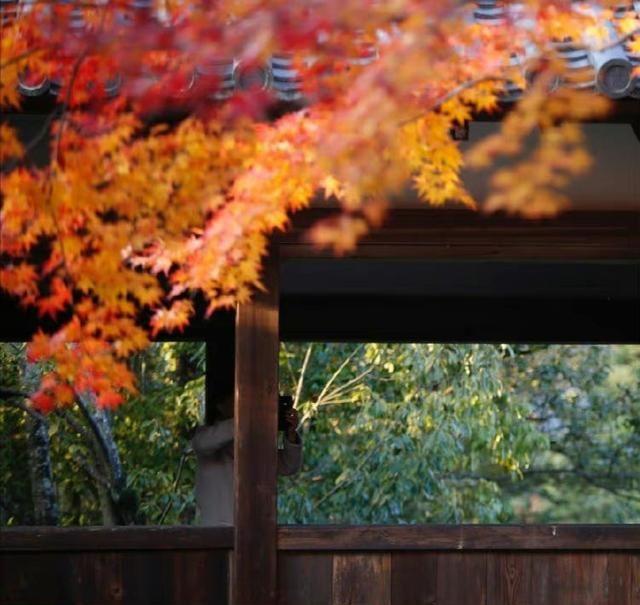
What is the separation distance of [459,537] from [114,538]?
138cm

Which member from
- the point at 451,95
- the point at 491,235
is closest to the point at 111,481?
the point at 491,235

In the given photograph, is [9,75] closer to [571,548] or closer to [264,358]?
[264,358]

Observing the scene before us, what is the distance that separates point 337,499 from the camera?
1161 centimetres

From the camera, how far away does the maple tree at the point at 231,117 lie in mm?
3809

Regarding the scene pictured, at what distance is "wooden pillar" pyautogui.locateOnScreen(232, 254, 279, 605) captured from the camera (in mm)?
5613

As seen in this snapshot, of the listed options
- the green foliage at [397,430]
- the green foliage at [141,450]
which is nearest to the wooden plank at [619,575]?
the green foliage at [397,430]

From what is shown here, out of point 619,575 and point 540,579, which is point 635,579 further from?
point 540,579

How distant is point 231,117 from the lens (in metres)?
4.40

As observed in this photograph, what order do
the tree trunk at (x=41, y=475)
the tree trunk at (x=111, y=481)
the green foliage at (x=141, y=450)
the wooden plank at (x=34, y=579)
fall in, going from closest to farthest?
the wooden plank at (x=34, y=579) → the tree trunk at (x=111, y=481) → the tree trunk at (x=41, y=475) → the green foliage at (x=141, y=450)

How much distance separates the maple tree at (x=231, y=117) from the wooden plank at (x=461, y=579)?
164cm

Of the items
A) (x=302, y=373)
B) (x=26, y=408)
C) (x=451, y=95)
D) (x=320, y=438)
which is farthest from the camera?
(x=320, y=438)

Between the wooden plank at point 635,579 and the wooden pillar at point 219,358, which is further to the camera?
the wooden pillar at point 219,358

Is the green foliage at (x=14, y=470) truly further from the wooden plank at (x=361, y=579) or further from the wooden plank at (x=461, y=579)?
the wooden plank at (x=461, y=579)

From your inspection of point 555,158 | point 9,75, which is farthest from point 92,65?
point 555,158
